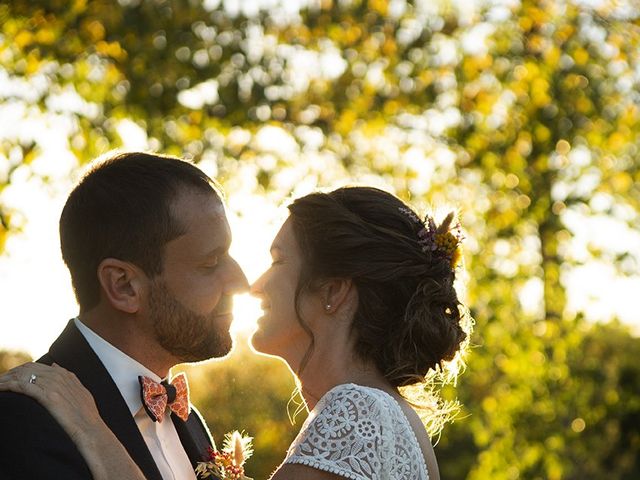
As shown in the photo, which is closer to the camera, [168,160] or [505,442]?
[168,160]

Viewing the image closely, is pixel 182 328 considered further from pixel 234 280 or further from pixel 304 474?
pixel 304 474

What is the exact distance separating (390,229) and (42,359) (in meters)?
1.32

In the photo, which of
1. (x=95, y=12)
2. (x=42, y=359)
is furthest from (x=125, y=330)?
(x=95, y=12)

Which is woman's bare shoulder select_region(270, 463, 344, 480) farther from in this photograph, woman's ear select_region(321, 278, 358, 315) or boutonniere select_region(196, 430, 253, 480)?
woman's ear select_region(321, 278, 358, 315)

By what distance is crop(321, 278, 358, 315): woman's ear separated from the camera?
4340 millimetres

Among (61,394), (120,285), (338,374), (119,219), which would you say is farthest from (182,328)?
(338,374)

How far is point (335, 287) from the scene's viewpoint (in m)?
4.36

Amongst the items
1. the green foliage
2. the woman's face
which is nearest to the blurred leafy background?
the woman's face

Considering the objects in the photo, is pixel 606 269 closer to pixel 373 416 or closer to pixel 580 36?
pixel 580 36

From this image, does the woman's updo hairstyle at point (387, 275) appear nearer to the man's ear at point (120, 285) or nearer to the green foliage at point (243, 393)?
the man's ear at point (120, 285)

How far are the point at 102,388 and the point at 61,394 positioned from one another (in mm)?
247

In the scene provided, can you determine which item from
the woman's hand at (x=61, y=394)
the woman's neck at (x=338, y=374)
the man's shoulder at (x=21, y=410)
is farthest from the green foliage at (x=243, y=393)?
the man's shoulder at (x=21, y=410)

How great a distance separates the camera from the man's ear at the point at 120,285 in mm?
3840

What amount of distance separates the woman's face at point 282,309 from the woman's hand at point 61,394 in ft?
3.04
